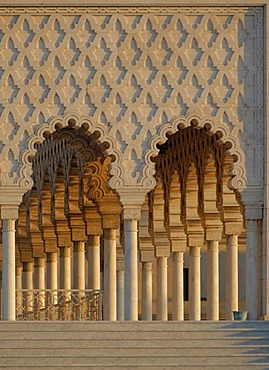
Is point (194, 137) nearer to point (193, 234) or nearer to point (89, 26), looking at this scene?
point (193, 234)

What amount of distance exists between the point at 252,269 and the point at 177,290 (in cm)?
609

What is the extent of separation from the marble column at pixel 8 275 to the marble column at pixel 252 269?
2.38 meters

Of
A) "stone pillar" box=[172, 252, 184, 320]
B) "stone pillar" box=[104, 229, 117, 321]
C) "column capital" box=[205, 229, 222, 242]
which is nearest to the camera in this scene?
"stone pillar" box=[104, 229, 117, 321]

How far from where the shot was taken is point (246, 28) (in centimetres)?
1942

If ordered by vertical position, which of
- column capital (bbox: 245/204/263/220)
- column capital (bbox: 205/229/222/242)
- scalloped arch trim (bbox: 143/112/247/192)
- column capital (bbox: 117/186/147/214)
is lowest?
column capital (bbox: 205/229/222/242)

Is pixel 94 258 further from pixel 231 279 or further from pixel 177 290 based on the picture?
pixel 231 279

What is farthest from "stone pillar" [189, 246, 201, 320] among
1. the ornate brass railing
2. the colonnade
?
the ornate brass railing

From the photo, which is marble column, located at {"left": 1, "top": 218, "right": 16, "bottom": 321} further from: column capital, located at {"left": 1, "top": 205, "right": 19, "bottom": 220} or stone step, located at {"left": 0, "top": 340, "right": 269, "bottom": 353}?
stone step, located at {"left": 0, "top": 340, "right": 269, "bottom": 353}

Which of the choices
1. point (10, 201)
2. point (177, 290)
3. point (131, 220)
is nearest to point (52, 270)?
point (177, 290)

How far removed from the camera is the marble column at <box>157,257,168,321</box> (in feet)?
83.4

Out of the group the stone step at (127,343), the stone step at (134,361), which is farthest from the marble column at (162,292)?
the stone step at (134,361)

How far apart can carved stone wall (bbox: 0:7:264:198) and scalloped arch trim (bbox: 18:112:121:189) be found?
0.18 ft

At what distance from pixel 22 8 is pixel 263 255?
350 centimetres

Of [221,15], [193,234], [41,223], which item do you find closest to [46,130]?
[221,15]
